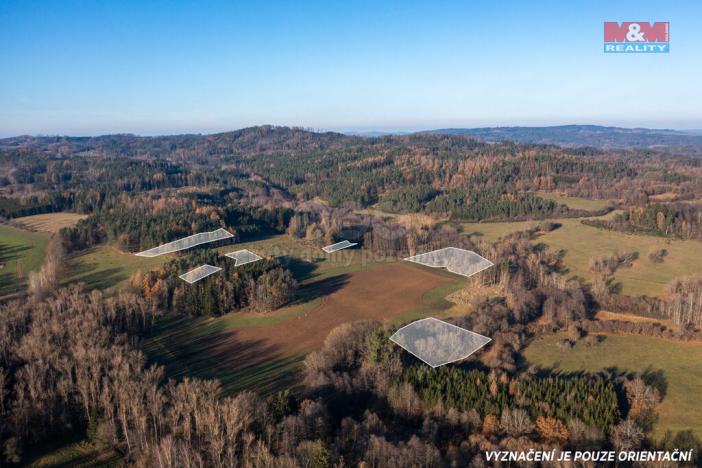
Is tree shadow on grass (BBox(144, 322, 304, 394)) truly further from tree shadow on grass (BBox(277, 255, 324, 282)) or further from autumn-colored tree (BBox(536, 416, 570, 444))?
autumn-colored tree (BBox(536, 416, 570, 444))

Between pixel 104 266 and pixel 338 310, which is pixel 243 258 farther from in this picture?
pixel 104 266

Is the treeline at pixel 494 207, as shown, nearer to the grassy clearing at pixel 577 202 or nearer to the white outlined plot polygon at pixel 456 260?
the grassy clearing at pixel 577 202

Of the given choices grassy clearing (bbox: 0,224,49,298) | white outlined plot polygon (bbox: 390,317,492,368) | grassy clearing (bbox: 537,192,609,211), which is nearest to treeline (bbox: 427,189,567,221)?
grassy clearing (bbox: 537,192,609,211)

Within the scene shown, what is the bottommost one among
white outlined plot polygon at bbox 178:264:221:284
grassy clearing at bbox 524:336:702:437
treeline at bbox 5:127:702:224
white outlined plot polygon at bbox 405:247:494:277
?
grassy clearing at bbox 524:336:702:437

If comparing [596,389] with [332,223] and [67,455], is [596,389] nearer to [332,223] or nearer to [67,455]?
[67,455]

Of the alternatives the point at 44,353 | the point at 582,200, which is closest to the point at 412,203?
the point at 582,200

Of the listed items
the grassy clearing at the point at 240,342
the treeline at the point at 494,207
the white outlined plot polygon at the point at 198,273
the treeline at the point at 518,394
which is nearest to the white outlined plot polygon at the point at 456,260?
the grassy clearing at the point at 240,342

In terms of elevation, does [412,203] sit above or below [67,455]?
above
